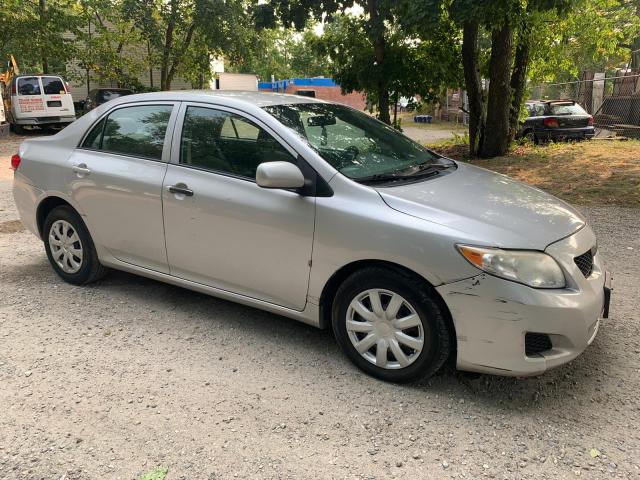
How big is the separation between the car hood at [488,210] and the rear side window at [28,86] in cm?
1962

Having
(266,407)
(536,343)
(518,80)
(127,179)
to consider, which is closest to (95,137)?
(127,179)

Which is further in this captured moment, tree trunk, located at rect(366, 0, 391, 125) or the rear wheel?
the rear wheel

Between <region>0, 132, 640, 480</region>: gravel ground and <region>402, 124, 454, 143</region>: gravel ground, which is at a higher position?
<region>402, 124, 454, 143</region>: gravel ground

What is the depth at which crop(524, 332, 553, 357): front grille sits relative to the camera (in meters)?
2.79

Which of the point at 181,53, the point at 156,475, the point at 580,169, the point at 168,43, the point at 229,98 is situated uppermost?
the point at 168,43

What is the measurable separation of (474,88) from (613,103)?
12.3 m

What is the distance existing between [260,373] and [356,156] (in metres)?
1.52

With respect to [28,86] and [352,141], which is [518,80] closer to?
[352,141]

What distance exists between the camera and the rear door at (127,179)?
3.98 m

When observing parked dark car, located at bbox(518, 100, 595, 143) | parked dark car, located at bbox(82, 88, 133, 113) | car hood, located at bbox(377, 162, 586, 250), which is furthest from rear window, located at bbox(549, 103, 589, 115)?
parked dark car, located at bbox(82, 88, 133, 113)

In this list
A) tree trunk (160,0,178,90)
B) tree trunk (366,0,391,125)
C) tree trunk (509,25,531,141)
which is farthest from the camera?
tree trunk (160,0,178,90)

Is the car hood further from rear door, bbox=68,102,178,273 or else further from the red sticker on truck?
the red sticker on truck

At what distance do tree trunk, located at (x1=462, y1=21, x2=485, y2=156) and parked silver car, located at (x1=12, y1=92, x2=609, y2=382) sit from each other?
308 inches

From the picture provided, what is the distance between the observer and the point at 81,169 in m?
4.34
